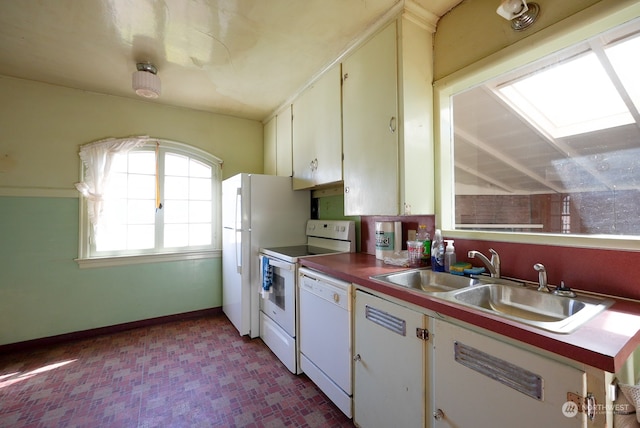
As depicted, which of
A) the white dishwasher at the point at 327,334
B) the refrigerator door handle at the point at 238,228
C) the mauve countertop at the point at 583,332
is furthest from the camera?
the refrigerator door handle at the point at 238,228

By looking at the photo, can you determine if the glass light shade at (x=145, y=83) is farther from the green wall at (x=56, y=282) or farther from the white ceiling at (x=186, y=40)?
the green wall at (x=56, y=282)

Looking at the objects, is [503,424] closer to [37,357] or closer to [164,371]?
[164,371]

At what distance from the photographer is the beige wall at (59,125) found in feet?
8.09

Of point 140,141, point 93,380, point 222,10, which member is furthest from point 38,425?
point 222,10

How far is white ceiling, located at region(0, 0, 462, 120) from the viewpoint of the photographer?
165 cm

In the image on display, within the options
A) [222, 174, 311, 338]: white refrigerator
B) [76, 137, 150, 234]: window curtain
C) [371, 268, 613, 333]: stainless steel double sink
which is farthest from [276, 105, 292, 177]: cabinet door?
[371, 268, 613, 333]: stainless steel double sink

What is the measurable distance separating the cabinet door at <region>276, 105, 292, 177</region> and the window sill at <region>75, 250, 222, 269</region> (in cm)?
129

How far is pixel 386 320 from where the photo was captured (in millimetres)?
1336

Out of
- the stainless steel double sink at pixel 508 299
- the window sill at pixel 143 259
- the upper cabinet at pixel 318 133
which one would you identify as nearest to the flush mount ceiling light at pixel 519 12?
the upper cabinet at pixel 318 133

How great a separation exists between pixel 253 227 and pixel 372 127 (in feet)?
4.82

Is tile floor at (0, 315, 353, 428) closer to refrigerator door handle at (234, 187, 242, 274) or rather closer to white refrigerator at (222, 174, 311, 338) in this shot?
white refrigerator at (222, 174, 311, 338)

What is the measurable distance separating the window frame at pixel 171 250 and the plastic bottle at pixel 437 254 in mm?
2556

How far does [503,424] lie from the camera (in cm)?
90

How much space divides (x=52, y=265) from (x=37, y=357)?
79 cm
